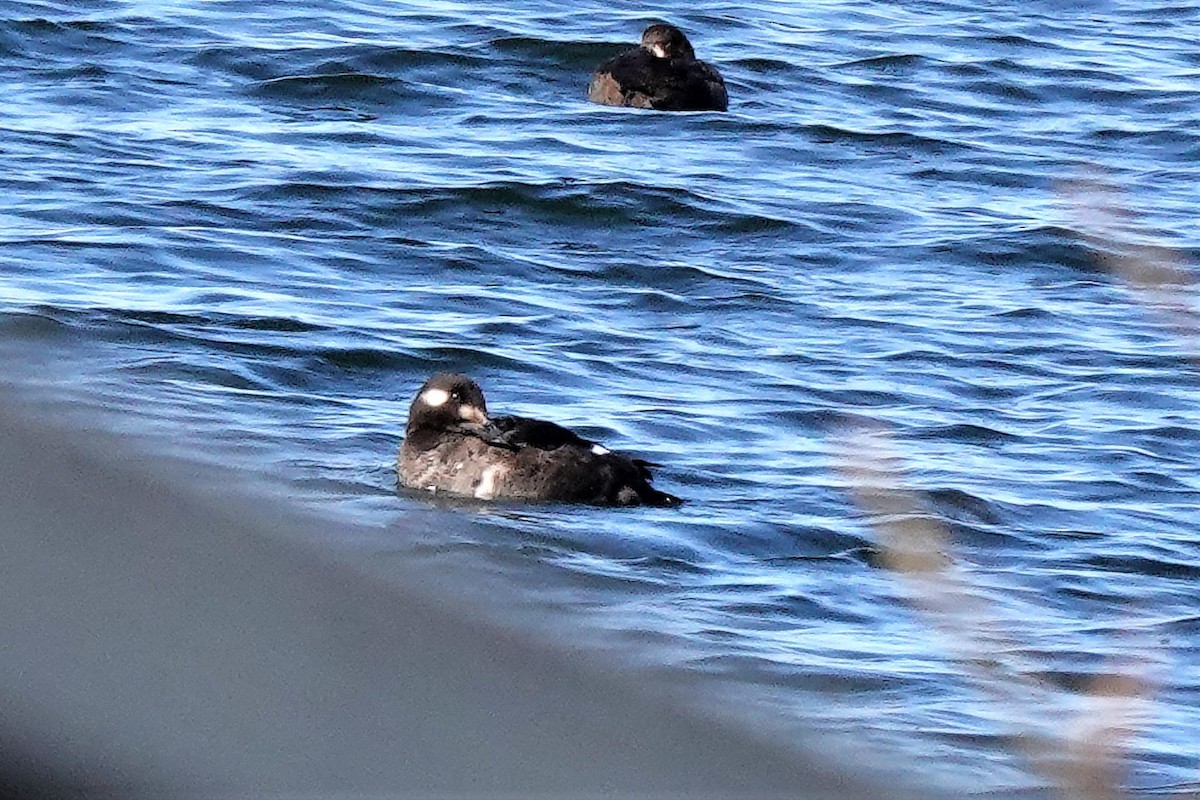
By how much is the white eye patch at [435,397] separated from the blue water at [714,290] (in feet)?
1.07

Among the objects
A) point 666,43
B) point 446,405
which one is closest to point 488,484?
point 446,405

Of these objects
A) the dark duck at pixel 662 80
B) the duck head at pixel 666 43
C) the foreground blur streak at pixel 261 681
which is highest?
the foreground blur streak at pixel 261 681

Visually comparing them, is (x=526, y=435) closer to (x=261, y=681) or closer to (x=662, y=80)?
(x=662, y=80)

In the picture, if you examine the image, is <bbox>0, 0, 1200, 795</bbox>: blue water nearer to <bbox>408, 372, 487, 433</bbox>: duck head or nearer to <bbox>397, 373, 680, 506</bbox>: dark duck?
<bbox>397, 373, 680, 506</bbox>: dark duck

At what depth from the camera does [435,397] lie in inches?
417

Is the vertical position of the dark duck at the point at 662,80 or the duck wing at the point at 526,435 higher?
the dark duck at the point at 662,80

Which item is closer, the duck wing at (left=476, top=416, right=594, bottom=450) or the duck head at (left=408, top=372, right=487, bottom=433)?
the duck wing at (left=476, top=416, right=594, bottom=450)

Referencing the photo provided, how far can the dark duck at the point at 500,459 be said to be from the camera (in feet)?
32.4

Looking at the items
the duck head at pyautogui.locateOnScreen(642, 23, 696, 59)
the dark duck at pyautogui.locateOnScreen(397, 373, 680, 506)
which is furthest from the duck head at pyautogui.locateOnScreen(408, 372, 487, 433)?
the duck head at pyautogui.locateOnScreen(642, 23, 696, 59)

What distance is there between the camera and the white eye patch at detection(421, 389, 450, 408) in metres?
10.5

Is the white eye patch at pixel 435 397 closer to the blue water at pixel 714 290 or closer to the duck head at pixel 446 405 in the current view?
the duck head at pixel 446 405

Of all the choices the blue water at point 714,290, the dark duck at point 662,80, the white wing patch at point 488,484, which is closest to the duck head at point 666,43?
the dark duck at point 662,80

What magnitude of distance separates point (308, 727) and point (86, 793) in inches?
2.9

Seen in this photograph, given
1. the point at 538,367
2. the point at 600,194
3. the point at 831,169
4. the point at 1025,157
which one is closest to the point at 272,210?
the point at 600,194
